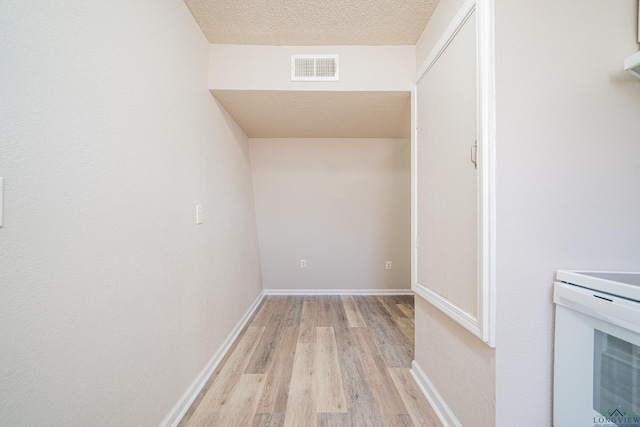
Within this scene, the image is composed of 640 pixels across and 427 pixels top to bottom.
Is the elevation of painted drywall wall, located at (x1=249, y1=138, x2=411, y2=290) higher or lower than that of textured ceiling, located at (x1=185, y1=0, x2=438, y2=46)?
lower

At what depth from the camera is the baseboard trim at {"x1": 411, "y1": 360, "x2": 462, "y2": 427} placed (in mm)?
1151

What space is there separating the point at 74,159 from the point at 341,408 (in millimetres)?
1785

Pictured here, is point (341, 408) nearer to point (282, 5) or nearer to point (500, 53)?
point (500, 53)

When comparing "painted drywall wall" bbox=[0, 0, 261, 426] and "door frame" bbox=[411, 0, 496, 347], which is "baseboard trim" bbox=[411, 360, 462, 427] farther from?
"painted drywall wall" bbox=[0, 0, 261, 426]

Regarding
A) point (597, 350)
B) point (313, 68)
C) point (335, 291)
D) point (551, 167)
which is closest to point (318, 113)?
point (313, 68)

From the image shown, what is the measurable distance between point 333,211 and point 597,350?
2.51m

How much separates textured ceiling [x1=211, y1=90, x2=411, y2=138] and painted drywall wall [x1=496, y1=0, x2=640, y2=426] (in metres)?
0.89

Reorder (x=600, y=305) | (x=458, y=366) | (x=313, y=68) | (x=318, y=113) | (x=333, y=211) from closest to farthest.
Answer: (x=600, y=305) → (x=458, y=366) → (x=313, y=68) → (x=318, y=113) → (x=333, y=211)

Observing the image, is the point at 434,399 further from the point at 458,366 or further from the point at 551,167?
the point at 551,167

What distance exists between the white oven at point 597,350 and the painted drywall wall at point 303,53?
1.57m

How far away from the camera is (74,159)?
74 centimetres

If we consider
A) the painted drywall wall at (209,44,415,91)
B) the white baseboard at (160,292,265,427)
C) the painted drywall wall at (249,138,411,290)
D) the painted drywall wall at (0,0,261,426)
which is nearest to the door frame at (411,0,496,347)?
the painted drywall wall at (209,44,415,91)

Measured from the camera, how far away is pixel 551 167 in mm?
908

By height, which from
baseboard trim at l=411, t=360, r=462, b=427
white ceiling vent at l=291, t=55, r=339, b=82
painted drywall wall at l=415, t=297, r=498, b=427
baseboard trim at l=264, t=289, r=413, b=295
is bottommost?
baseboard trim at l=264, t=289, r=413, b=295
